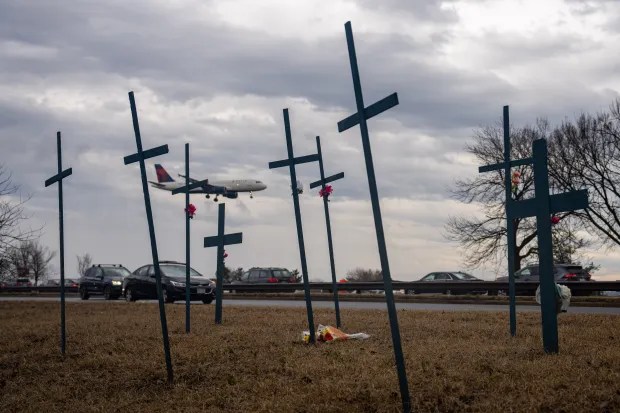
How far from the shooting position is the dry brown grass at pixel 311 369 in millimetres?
7652

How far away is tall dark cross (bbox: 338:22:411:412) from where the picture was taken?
7.07m

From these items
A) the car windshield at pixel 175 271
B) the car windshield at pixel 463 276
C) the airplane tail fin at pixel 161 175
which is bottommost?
the car windshield at pixel 463 276

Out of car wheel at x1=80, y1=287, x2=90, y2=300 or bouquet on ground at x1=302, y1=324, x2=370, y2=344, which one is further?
car wheel at x1=80, y1=287, x2=90, y2=300

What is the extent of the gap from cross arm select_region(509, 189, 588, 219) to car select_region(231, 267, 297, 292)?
110 feet

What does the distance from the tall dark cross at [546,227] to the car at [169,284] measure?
724 inches

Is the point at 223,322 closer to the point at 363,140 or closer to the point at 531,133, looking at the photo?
the point at 363,140

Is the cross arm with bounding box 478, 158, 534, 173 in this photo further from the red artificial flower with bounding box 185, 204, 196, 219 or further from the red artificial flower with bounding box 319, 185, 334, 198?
the red artificial flower with bounding box 185, 204, 196, 219

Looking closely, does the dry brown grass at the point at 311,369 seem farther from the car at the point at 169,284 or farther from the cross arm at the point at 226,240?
the car at the point at 169,284

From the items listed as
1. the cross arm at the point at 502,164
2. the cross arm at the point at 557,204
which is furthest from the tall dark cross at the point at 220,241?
the cross arm at the point at 557,204

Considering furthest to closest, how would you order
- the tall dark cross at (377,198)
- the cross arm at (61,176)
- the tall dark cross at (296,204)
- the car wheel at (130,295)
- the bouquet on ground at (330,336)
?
the car wheel at (130,295)
the cross arm at (61,176)
the bouquet on ground at (330,336)
the tall dark cross at (296,204)
the tall dark cross at (377,198)

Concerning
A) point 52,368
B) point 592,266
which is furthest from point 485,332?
point 592,266

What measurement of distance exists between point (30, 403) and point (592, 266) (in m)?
42.9

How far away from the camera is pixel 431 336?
1252 cm

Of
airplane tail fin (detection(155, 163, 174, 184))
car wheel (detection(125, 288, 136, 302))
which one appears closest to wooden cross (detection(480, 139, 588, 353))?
car wheel (detection(125, 288, 136, 302))
